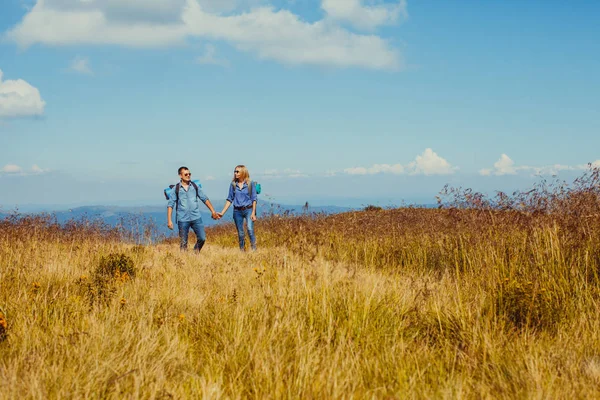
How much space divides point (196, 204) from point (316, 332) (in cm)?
715

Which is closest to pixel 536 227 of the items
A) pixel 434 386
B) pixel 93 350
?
pixel 434 386

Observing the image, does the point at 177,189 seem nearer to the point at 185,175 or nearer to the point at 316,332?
the point at 185,175

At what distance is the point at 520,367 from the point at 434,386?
2.01 ft

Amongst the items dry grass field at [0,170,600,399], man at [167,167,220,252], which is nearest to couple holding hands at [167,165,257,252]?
man at [167,167,220,252]

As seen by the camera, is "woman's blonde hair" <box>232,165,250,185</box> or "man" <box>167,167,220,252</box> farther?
"woman's blonde hair" <box>232,165,250,185</box>

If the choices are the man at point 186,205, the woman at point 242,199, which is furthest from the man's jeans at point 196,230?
the woman at point 242,199

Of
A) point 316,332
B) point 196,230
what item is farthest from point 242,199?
point 316,332

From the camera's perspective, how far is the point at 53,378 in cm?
254

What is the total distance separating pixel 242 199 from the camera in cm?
1069

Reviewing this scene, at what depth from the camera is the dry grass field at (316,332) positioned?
8.66ft

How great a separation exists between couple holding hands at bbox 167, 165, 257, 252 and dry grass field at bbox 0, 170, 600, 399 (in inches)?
155

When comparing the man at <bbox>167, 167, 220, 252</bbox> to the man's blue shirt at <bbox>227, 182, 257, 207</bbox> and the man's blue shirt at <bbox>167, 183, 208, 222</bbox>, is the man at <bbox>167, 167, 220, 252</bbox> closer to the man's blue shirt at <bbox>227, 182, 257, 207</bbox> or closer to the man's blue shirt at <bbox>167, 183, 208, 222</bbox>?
the man's blue shirt at <bbox>167, 183, 208, 222</bbox>

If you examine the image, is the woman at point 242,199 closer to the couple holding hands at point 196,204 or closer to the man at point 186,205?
the couple holding hands at point 196,204

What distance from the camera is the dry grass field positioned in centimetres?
264
